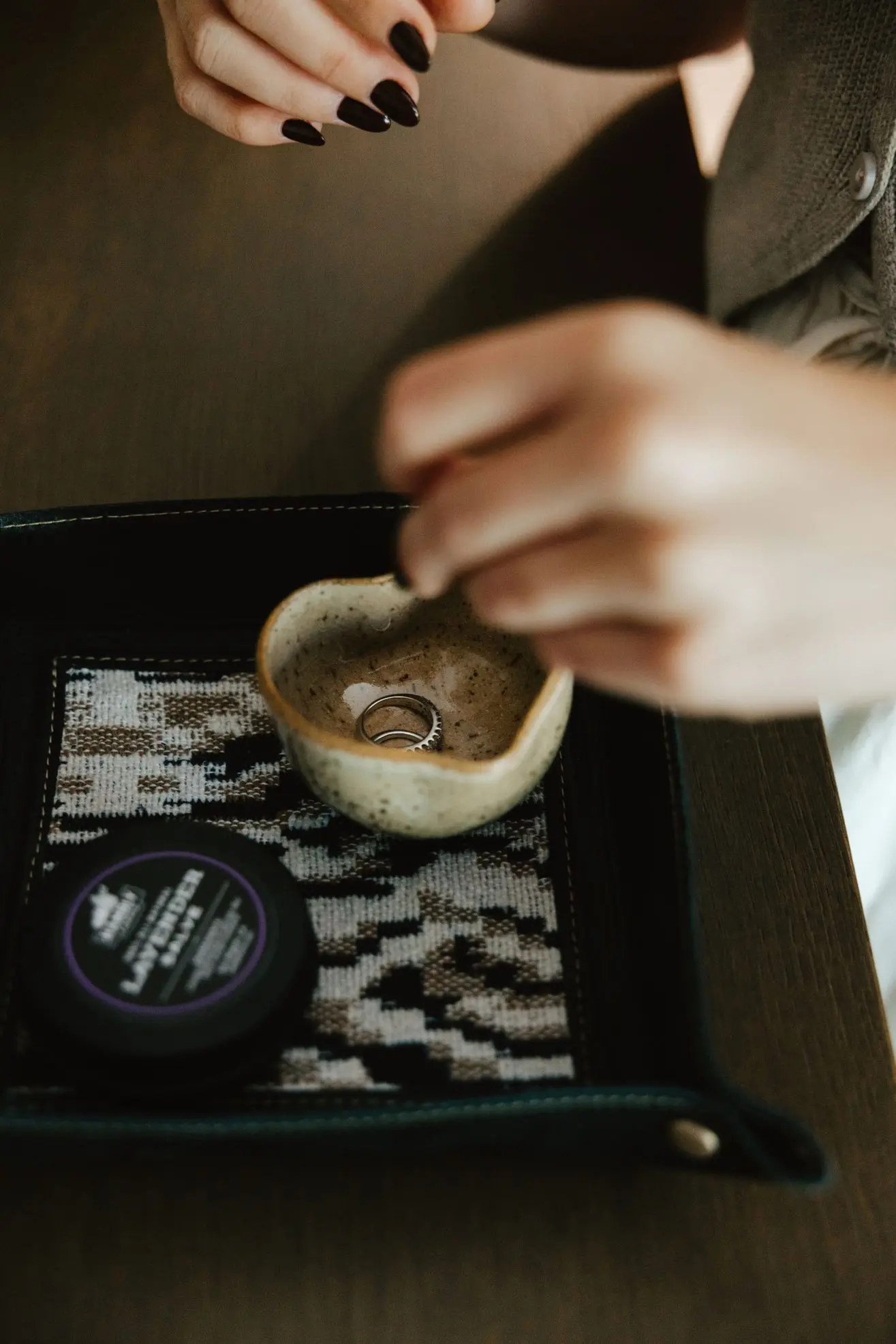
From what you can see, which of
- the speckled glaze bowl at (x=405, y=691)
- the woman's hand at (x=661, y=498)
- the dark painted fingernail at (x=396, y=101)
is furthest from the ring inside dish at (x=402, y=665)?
the dark painted fingernail at (x=396, y=101)

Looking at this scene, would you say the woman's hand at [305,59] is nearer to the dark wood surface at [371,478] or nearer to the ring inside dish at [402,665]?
the dark wood surface at [371,478]

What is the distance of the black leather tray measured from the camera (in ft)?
1.05

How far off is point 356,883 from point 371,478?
237mm

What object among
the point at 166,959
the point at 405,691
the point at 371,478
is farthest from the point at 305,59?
the point at 166,959

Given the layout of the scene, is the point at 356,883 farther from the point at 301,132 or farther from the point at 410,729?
the point at 301,132

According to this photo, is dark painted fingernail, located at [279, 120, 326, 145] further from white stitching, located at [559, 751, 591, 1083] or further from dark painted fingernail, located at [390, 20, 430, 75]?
white stitching, located at [559, 751, 591, 1083]

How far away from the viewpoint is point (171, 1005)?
35 cm

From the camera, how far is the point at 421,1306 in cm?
34

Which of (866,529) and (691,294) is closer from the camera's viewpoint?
(866,529)

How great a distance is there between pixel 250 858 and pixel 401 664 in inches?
5.0

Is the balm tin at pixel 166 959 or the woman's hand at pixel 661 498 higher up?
the woman's hand at pixel 661 498

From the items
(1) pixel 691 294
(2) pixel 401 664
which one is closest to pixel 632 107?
(1) pixel 691 294

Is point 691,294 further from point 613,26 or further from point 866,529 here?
point 866,529

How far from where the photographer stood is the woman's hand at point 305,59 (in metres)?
0.50
